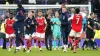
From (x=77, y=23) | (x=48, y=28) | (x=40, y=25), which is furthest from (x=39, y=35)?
(x=77, y=23)

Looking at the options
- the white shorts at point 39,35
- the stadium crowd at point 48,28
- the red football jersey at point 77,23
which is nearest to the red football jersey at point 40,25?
the stadium crowd at point 48,28

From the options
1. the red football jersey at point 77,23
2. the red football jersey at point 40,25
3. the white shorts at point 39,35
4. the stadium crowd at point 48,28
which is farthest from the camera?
the white shorts at point 39,35

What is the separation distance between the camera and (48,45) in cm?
2839

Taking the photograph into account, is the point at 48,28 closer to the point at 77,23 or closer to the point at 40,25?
the point at 40,25

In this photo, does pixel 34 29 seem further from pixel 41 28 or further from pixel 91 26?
pixel 91 26

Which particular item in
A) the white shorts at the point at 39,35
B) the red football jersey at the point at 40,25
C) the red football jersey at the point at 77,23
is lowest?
the white shorts at the point at 39,35

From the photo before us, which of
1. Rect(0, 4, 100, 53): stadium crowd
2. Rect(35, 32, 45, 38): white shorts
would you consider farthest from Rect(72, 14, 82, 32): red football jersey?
Rect(35, 32, 45, 38): white shorts

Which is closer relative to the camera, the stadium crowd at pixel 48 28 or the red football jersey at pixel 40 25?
Result: the stadium crowd at pixel 48 28

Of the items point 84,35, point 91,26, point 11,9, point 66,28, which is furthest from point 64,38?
point 11,9

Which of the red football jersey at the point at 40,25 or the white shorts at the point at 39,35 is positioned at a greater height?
the red football jersey at the point at 40,25

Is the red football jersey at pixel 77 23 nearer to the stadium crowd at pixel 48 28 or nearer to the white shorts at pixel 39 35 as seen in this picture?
the stadium crowd at pixel 48 28

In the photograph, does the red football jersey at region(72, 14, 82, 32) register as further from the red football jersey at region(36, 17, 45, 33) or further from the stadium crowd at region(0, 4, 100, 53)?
the red football jersey at region(36, 17, 45, 33)

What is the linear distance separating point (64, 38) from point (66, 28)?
0.63 metres

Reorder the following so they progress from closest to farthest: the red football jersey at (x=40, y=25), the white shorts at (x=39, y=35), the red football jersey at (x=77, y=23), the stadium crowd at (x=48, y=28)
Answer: the stadium crowd at (x=48, y=28), the red football jersey at (x=77, y=23), the red football jersey at (x=40, y=25), the white shorts at (x=39, y=35)
